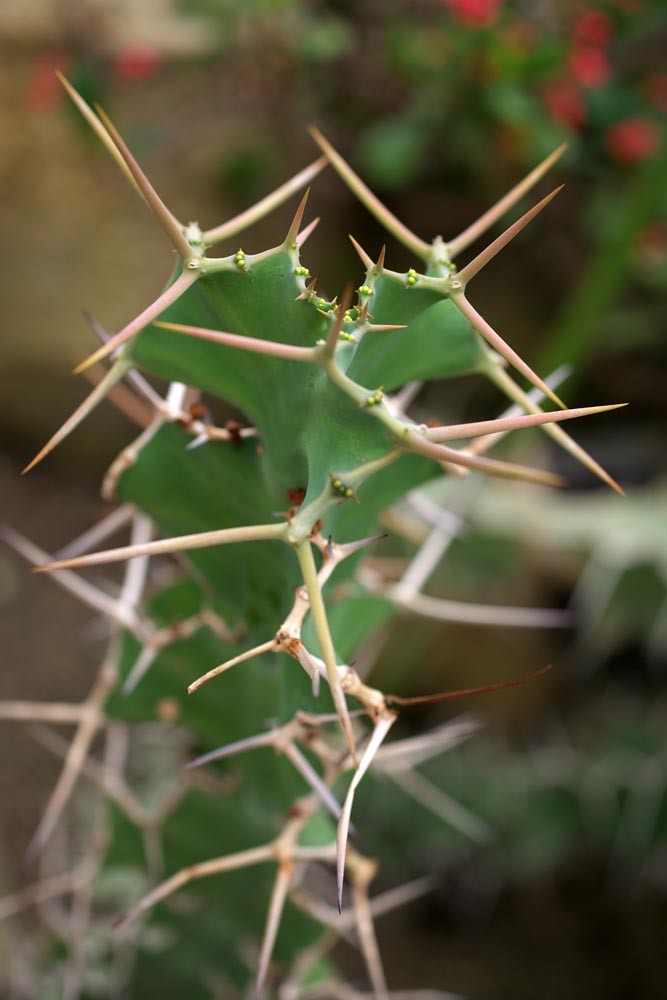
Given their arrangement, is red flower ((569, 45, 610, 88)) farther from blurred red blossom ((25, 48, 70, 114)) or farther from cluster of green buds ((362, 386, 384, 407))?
cluster of green buds ((362, 386, 384, 407))

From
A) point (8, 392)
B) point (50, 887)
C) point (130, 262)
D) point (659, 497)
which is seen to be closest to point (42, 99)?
point (130, 262)

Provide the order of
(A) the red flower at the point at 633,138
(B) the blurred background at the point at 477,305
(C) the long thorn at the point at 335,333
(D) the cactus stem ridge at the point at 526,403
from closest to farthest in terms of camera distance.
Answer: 1. (C) the long thorn at the point at 335,333
2. (D) the cactus stem ridge at the point at 526,403
3. (B) the blurred background at the point at 477,305
4. (A) the red flower at the point at 633,138

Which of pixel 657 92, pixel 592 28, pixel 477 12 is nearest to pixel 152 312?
pixel 477 12

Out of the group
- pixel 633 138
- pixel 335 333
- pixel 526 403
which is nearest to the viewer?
pixel 335 333

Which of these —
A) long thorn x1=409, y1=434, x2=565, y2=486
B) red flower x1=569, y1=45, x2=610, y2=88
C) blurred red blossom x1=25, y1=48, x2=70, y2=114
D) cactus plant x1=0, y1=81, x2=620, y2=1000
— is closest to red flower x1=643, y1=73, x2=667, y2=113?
red flower x1=569, y1=45, x2=610, y2=88

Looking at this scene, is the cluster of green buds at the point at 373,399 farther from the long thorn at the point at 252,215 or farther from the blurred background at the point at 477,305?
the blurred background at the point at 477,305

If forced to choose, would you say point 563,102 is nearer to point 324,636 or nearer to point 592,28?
point 592,28

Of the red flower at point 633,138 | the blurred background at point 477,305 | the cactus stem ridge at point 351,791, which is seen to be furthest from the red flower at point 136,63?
the cactus stem ridge at point 351,791
